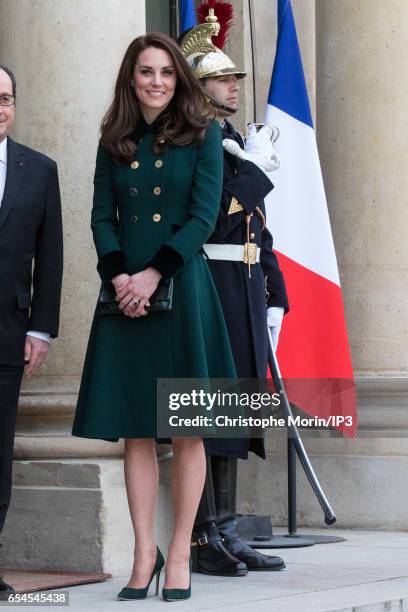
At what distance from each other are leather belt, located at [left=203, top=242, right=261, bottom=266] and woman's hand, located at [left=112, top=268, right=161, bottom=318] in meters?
0.98

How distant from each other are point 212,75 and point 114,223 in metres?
1.04

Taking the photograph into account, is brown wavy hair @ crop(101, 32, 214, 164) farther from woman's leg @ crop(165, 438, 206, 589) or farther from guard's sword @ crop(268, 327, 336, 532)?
guard's sword @ crop(268, 327, 336, 532)

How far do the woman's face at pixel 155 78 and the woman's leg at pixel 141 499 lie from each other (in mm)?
1145

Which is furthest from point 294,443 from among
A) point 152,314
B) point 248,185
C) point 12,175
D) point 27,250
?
point 12,175

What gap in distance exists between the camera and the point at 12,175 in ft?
16.6

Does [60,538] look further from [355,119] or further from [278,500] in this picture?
[355,119]

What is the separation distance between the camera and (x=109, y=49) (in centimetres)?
591

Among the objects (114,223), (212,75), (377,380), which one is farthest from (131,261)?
(377,380)

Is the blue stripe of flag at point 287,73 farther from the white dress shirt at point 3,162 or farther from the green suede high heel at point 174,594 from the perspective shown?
the green suede high heel at point 174,594

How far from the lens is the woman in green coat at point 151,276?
4.87 metres

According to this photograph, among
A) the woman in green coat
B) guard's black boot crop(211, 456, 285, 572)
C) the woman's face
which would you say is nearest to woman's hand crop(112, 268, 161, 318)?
the woman in green coat

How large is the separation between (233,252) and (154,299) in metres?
1.03

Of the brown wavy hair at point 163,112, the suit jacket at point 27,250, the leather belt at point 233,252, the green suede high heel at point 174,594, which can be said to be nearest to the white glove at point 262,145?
the leather belt at point 233,252

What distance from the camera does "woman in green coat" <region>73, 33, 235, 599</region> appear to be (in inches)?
192
